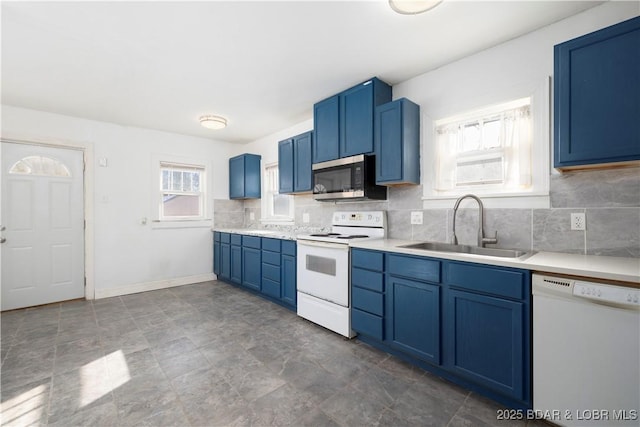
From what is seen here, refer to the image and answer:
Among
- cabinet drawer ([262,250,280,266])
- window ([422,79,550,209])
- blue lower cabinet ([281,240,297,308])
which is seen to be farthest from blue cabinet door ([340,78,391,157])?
cabinet drawer ([262,250,280,266])

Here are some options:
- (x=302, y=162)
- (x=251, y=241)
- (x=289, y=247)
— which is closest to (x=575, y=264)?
(x=289, y=247)

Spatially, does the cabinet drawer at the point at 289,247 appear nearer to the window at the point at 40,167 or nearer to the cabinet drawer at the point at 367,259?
the cabinet drawer at the point at 367,259

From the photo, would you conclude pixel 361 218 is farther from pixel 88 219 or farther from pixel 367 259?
pixel 88 219

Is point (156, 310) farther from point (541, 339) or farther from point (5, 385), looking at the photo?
point (541, 339)

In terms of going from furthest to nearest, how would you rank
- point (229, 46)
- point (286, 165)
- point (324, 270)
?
point (286, 165) < point (324, 270) < point (229, 46)

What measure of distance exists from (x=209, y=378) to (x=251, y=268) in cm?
206

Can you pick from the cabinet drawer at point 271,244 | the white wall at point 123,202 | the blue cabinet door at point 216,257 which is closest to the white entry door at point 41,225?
the white wall at point 123,202

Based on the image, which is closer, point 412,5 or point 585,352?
point 585,352

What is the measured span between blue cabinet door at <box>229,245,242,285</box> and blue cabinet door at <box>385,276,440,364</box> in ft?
8.74

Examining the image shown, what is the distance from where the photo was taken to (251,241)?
4.02 metres

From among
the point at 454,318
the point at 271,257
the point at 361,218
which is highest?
the point at 361,218

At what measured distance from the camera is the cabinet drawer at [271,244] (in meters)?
3.55

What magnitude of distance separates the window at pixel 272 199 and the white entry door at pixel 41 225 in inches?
101

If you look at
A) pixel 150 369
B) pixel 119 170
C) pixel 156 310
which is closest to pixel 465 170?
pixel 150 369
